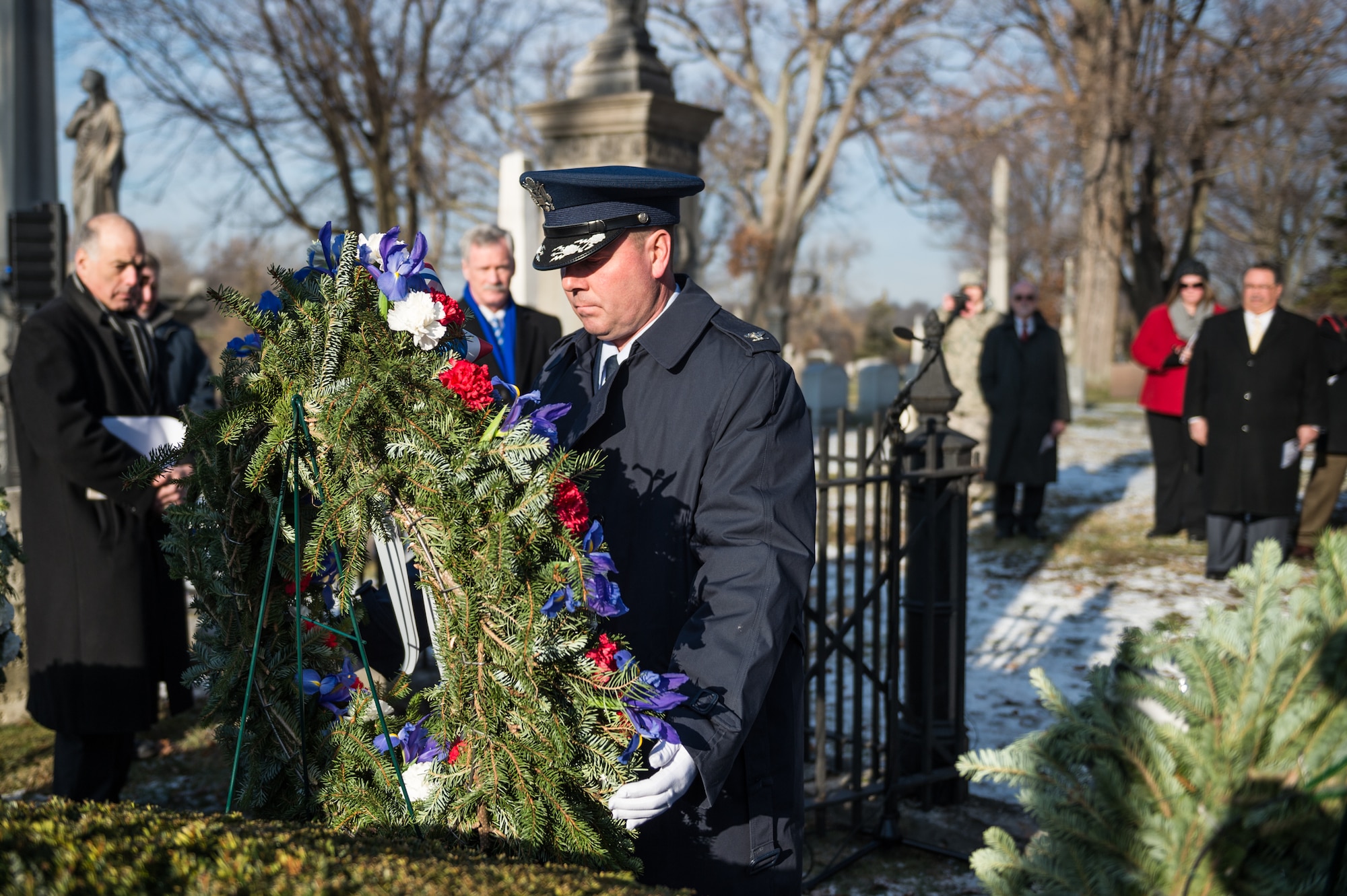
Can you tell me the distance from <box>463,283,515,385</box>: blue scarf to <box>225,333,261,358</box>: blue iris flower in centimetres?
298

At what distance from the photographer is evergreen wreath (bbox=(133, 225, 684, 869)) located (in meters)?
1.63

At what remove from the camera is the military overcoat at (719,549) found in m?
1.92

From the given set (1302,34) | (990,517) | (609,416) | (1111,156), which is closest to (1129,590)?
(990,517)

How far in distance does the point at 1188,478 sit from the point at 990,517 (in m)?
1.92

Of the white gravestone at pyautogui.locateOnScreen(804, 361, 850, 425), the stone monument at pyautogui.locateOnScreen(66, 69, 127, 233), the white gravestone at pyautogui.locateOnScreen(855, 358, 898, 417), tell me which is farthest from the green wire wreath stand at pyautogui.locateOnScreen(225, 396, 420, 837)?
the white gravestone at pyautogui.locateOnScreen(855, 358, 898, 417)

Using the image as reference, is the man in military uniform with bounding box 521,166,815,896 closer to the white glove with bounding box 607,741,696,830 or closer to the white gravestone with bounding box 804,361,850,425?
the white glove with bounding box 607,741,696,830

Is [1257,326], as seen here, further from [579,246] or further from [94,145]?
[94,145]

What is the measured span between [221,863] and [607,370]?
1.28m

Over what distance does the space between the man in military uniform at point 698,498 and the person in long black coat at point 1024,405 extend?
7.06 metres

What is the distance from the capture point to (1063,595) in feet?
23.8

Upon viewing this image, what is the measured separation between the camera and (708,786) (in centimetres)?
184

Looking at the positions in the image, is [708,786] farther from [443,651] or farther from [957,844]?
[957,844]

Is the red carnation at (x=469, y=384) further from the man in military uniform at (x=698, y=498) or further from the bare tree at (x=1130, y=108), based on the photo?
the bare tree at (x=1130, y=108)

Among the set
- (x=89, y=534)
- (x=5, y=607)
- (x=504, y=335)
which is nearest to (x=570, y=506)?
(x=5, y=607)
